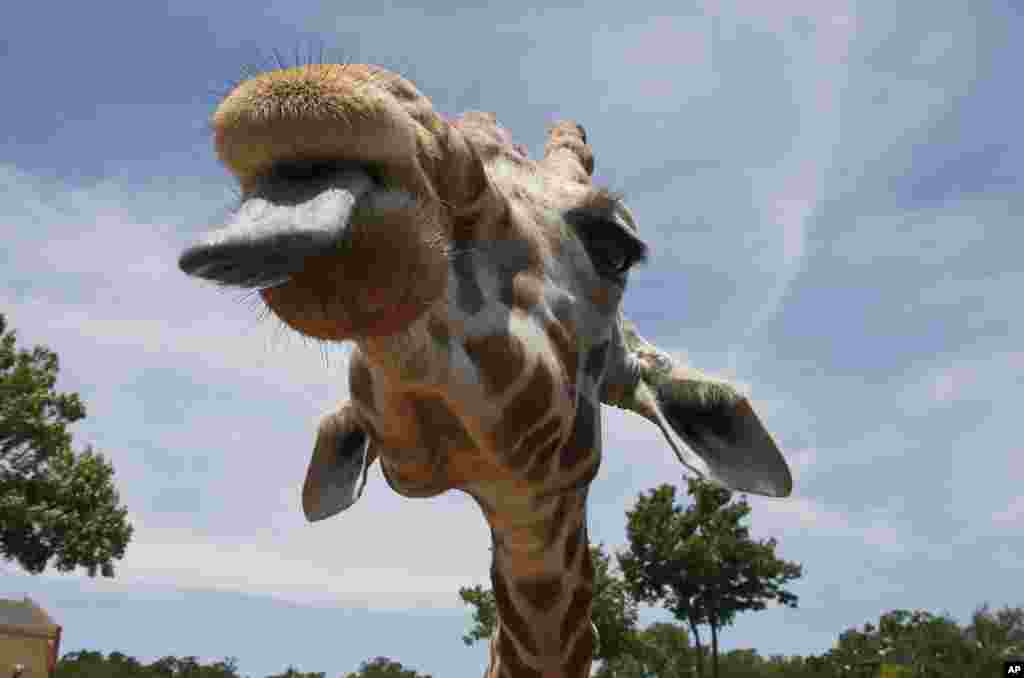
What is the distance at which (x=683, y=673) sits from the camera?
5481cm

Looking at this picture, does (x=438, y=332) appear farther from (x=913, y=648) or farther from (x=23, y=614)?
(x=23, y=614)

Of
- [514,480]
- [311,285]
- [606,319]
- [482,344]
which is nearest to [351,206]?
[311,285]

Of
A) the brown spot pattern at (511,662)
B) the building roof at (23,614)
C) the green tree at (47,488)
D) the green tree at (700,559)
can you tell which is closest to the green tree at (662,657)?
the green tree at (700,559)

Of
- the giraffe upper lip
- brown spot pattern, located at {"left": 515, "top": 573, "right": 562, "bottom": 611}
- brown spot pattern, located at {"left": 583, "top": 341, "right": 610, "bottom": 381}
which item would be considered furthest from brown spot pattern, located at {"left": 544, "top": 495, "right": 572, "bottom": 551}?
the giraffe upper lip

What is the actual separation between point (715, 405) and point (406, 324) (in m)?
1.58

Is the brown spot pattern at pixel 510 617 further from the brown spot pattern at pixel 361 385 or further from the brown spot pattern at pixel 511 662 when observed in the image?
the brown spot pattern at pixel 361 385

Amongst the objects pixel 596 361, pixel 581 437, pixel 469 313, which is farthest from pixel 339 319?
pixel 596 361

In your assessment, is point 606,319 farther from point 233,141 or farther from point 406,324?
point 233,141

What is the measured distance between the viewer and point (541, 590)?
2.99 m

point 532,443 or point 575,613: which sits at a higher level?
point 532,443

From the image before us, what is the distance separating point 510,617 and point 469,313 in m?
1.36

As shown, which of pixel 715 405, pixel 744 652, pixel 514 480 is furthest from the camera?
pixel 744 652

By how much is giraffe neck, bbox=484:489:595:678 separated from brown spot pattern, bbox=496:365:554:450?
1.95 feet

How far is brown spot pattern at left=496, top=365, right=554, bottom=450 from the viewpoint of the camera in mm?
2277
